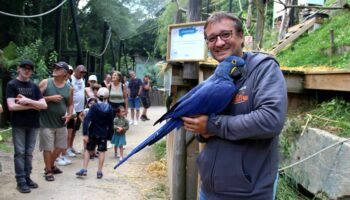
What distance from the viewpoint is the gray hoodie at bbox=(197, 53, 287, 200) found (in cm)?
196

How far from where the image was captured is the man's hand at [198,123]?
2.12 meters

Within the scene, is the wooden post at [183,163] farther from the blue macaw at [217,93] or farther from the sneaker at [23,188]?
the blue macaw at [217,93]

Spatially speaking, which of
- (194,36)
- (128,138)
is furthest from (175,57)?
(128,138)

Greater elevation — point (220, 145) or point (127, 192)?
point (220, 145)

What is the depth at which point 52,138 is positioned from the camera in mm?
6453

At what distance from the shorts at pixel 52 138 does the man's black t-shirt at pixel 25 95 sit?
2.12 ft

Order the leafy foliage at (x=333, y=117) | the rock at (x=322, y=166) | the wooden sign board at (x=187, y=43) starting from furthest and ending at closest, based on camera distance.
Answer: the wooden sign board at (x=187, y=43) < the leafy foliage at (x=333, y=117) < the rock at (x=322, y=166)

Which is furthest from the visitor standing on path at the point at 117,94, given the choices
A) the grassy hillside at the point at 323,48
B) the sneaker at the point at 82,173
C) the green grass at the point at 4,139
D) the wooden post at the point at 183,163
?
the wooden post at the point at 183,163

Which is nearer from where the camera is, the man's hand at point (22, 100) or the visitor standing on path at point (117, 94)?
the man's hand at point (22, 100)

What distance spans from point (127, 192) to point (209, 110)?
4.38 meters

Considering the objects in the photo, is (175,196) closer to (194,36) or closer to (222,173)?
(194,36)

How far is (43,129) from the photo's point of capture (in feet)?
21.0

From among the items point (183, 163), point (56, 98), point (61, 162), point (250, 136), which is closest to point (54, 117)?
point (56, 98)

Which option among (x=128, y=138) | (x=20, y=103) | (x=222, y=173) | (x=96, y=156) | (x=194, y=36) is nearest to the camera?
(x=222, y=173)
